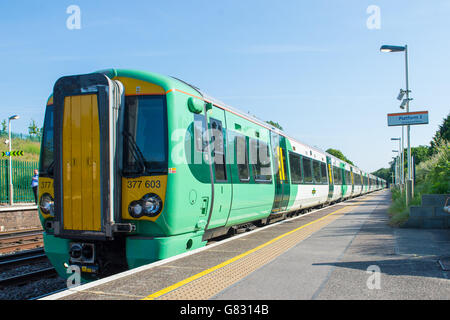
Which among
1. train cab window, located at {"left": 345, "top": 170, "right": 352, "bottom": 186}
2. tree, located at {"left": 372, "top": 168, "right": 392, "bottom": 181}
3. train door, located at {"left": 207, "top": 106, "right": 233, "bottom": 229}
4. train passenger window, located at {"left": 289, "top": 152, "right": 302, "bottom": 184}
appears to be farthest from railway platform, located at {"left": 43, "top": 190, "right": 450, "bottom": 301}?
tree, located at {"left": 372, "top": 168, "right": 392, "bottom": 181}

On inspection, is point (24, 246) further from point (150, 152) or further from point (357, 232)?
point (357, 232)

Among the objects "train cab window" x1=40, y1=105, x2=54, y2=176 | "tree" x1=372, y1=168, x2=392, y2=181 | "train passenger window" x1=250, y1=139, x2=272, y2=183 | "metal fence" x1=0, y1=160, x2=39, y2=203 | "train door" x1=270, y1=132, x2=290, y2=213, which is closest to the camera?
"train cab window" x1=40, y1=105, x2=54, y2=176

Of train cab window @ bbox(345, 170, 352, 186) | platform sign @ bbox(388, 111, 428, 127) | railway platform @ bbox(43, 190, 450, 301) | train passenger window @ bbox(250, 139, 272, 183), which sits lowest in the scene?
railway platform @ bbox(43, 190, 450, 301)

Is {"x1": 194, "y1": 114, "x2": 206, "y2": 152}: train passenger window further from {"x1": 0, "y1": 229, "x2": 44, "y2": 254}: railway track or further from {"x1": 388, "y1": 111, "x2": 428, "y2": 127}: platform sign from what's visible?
{"x1": 388, "y1": 111, "x2": 428, "y2": 127}: platform sign

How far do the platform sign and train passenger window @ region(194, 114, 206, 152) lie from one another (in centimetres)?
968

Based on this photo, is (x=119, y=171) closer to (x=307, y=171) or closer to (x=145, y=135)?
(x=145, y=135)

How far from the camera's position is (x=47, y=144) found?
264 inches

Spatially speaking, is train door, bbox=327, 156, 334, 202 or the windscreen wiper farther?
train door, bbox=327, 156, 334, 202

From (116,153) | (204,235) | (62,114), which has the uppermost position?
(62,114)

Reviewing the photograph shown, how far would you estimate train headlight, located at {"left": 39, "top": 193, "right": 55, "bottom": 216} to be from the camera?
6445mm

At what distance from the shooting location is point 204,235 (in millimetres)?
7438

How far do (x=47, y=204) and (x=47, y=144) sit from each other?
975mm
